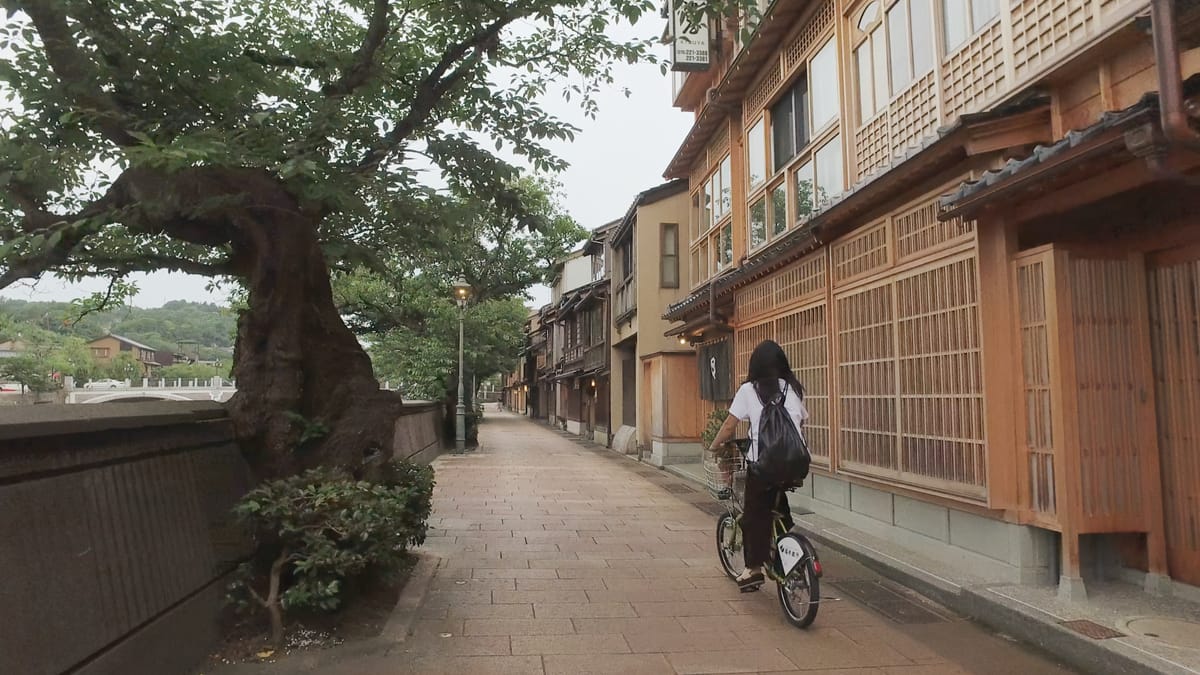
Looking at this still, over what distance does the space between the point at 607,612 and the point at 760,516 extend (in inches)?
55.8

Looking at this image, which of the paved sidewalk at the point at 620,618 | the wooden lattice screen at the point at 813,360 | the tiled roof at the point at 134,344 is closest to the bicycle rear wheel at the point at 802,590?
the paved sidewalk at the point at 620,618

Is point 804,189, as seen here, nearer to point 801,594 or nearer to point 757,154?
point 757,154

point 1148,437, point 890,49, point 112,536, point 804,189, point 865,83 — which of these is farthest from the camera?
point 804,189

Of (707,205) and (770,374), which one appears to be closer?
(770,374)

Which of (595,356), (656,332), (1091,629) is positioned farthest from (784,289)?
(595,356)

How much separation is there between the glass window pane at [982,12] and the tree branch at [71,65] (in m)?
6.80

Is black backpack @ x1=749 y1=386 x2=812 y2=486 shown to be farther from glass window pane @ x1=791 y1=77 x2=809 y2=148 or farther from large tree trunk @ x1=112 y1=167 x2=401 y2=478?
glass window pane @ x1=791 y1=77 x2=809 y2=148

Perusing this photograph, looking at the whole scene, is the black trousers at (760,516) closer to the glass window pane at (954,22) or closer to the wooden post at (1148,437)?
the wooden post at (1148,437)

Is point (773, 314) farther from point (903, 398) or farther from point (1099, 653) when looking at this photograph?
point (1099, 653)

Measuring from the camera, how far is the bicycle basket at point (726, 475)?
6.52m

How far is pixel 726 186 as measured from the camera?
14.0 metres

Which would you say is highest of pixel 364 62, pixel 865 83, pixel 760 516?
pixel 865 83

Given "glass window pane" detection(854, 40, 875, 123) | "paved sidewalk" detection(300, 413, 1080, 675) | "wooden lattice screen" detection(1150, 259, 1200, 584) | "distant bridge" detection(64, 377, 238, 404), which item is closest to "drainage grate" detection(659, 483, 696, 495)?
"paved sidewalk" detection(300, 413, 1080, 675)

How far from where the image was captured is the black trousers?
215 inches
